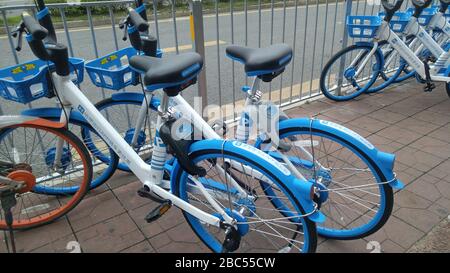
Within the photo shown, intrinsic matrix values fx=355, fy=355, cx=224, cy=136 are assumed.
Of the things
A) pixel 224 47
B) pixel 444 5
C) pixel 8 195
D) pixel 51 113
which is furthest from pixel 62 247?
pixel 224 47

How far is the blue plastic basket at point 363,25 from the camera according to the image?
171 inches

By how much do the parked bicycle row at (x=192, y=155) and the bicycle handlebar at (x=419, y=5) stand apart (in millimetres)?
2918

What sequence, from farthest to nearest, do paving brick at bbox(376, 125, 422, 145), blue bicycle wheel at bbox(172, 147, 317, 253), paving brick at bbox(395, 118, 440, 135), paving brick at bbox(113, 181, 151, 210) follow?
paving brick at bbox(395, 118, 440, 135), paving brick at bbox(376, 125, 422, 145), paving brick at bbox(113, 181, 151, 210), blue bicycle wheel at bbox(172, 147, 317, 253)

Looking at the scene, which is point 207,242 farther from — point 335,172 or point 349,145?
point 335,172

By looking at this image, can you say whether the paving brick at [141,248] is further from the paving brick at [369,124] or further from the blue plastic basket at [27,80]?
the paving brick at [369,124]

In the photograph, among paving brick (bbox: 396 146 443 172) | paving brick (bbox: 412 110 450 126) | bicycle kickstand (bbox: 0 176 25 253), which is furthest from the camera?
paving brick (bbox: 412 110 450 126)

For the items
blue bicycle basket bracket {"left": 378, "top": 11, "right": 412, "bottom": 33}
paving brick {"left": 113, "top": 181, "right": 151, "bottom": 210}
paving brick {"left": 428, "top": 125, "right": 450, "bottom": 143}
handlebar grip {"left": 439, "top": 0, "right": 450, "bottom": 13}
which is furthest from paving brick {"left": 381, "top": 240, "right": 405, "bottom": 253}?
handlebar grip {"left": 439, "top": 0, "right": 450, "bottom": 13}

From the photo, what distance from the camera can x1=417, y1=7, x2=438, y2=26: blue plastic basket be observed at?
491 cm

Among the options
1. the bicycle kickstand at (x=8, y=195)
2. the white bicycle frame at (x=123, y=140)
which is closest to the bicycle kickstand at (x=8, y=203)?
the bicycle kickstand at (x=8, y=195)

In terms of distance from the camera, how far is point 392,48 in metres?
4.84

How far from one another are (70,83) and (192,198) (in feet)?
3.66

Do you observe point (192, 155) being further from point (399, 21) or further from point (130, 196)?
point (399, 21)

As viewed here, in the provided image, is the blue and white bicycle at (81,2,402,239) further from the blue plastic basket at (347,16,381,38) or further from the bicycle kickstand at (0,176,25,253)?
the blue plastic basket at (347,16,381,38)

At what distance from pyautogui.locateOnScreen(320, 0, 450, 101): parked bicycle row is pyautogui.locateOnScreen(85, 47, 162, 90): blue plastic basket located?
286 cm
